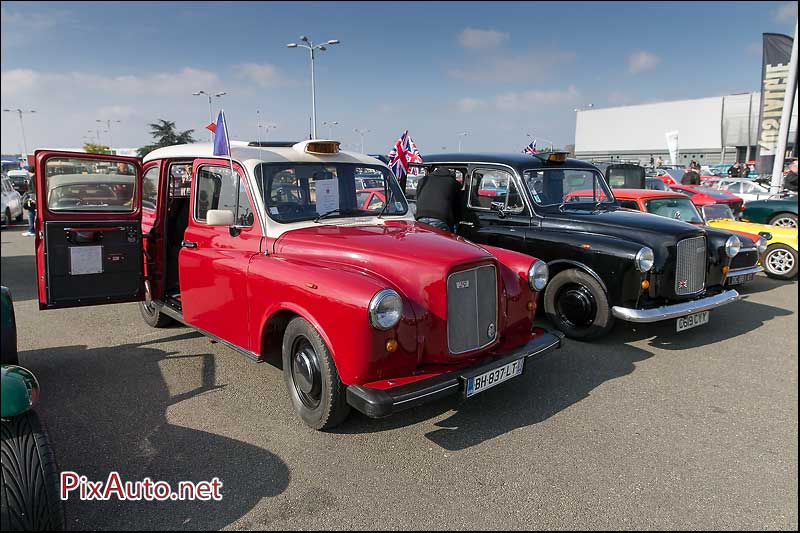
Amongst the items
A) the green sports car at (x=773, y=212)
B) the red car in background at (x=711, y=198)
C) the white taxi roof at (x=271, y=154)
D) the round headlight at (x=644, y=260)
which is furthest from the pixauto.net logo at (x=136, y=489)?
the green sports car at (x=773, y=212)

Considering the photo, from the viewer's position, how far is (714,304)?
564 cm

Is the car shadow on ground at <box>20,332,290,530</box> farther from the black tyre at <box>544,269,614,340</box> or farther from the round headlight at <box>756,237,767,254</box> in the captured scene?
the round headlight at <box>756,237,767,254</box>

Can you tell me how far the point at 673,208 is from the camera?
339 inches

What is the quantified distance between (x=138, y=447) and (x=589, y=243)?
458cm

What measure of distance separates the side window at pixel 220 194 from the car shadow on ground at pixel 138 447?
1454 millimetres

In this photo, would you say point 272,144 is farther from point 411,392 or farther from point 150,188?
point 411,392

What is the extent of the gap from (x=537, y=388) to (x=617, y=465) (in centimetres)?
120

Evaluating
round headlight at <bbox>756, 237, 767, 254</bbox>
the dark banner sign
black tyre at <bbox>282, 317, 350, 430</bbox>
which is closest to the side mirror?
black tyre at <bbox>282, 317, 350, 430</bbox>

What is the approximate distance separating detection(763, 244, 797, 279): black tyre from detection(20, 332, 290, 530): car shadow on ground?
30.6ft

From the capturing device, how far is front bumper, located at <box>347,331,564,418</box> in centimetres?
310

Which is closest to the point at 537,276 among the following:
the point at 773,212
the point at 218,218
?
the point at 218,218

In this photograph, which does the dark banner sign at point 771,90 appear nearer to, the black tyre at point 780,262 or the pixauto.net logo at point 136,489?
the black tyre at point 780,262

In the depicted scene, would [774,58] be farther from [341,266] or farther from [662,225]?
[341,266]

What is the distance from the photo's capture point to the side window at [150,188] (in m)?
5.68
